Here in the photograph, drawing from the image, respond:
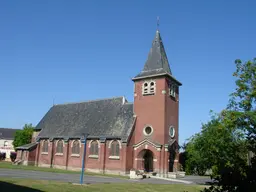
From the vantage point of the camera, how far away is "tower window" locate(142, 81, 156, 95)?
1430 inches

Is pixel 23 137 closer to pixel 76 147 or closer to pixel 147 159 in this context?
pixel 76 147

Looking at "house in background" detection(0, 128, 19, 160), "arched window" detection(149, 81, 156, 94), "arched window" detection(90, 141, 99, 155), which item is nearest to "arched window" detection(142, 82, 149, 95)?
"arched window" detection(149, 81, 156, 94)

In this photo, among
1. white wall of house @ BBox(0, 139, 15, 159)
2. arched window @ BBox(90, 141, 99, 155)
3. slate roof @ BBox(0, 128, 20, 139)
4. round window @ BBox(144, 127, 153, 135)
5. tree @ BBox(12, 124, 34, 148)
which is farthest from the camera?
slate roof @ BBox(0, 128, 20, 139)

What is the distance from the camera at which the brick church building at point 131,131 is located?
34.5 metres

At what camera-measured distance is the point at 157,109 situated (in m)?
35.3

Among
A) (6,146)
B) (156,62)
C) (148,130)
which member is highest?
(156,62)

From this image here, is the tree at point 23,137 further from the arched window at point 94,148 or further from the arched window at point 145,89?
the arched window at point 145,89

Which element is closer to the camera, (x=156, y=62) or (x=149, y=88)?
(x=149, y=88)

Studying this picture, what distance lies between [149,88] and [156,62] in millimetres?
3906

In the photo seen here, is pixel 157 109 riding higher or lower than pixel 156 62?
lower

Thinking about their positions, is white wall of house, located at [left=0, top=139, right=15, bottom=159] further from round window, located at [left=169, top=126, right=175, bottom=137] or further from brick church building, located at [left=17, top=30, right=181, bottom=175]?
round window, located at [left=169, top=126, right=175, bottom=137]

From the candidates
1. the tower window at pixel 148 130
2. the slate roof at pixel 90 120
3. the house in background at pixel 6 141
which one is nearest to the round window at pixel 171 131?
the tower window at pixel 148 130

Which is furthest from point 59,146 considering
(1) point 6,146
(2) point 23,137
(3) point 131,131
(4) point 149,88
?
(1) point 6,146

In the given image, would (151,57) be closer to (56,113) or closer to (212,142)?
(212,142)
